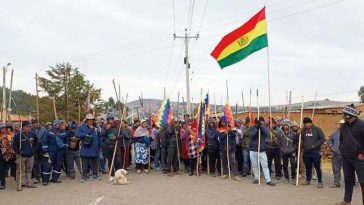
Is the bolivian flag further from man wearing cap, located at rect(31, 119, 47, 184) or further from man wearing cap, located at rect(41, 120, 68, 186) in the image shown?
man wearing cap, located at rect(31, 119, 47, 184)

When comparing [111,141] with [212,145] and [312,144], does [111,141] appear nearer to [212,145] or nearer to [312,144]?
[212,145]

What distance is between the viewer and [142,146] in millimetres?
15375

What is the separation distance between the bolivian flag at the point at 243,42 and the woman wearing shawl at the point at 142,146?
147 inches

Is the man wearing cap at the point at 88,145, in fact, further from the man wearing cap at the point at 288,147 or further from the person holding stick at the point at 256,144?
the man wearing cap at the point at 288,147

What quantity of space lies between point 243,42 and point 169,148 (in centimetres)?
436

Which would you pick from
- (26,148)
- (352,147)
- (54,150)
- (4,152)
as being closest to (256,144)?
(352,147)

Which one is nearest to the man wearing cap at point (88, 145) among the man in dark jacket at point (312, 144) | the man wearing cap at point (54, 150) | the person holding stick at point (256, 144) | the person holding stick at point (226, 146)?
the man wearing cap at point (54, 150)

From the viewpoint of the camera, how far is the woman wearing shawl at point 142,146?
1523cm

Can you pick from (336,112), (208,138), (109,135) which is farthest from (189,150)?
(336,112)

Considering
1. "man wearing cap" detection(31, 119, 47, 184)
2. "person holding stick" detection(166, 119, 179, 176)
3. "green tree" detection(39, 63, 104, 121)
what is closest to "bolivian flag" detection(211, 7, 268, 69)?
"person holding stick" detection(166, 119, 179, 176)

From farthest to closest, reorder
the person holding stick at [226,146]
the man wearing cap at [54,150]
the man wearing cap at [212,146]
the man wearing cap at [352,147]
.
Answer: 1. the man wearing cap at [212,146]
2. the person holding stick at [226,146]
3. the man wearing cap at [54,150]
4. the man wearing cap at [352,147]

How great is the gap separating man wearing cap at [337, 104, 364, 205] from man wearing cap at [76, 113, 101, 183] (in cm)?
753

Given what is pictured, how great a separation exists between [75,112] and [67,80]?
3438 mm

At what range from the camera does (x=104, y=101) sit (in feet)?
149
